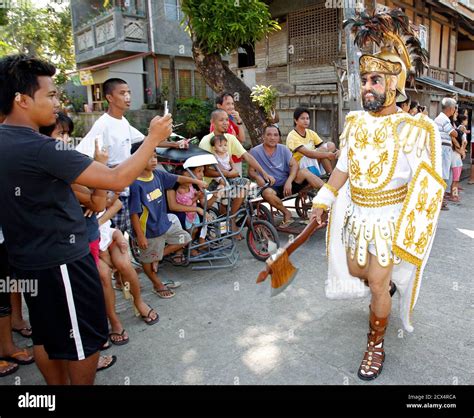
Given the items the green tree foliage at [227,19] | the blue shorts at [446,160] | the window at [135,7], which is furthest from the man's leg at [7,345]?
the window at [135,7]

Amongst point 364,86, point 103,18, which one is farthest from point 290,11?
point 364,86

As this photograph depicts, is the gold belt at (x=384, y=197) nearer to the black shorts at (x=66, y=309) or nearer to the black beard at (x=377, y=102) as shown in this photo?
the black beard at (x=377, y=102)

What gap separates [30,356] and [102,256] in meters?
0.87

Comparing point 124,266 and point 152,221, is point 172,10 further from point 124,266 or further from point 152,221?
point 124,266

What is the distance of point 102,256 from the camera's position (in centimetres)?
312

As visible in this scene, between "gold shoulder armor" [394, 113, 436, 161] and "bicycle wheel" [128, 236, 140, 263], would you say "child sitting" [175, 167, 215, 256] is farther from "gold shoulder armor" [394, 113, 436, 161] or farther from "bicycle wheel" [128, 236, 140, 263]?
"gold shoulder armor" [394, 113, 436, 161]

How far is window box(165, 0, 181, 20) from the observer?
1599 centimetres

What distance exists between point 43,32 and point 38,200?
73.6ft

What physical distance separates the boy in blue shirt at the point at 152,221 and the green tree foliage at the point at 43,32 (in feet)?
54.2

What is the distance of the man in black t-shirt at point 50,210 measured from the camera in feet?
5.91

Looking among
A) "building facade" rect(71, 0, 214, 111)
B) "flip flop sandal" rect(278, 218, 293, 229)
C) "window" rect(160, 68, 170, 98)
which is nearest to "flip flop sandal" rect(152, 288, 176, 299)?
"flip flop sandal" rect(278, 218, 293, 229)

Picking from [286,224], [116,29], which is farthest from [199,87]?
[286,224]

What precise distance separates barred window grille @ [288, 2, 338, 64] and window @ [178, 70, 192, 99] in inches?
244

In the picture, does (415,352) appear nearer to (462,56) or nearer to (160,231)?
(160,231)
